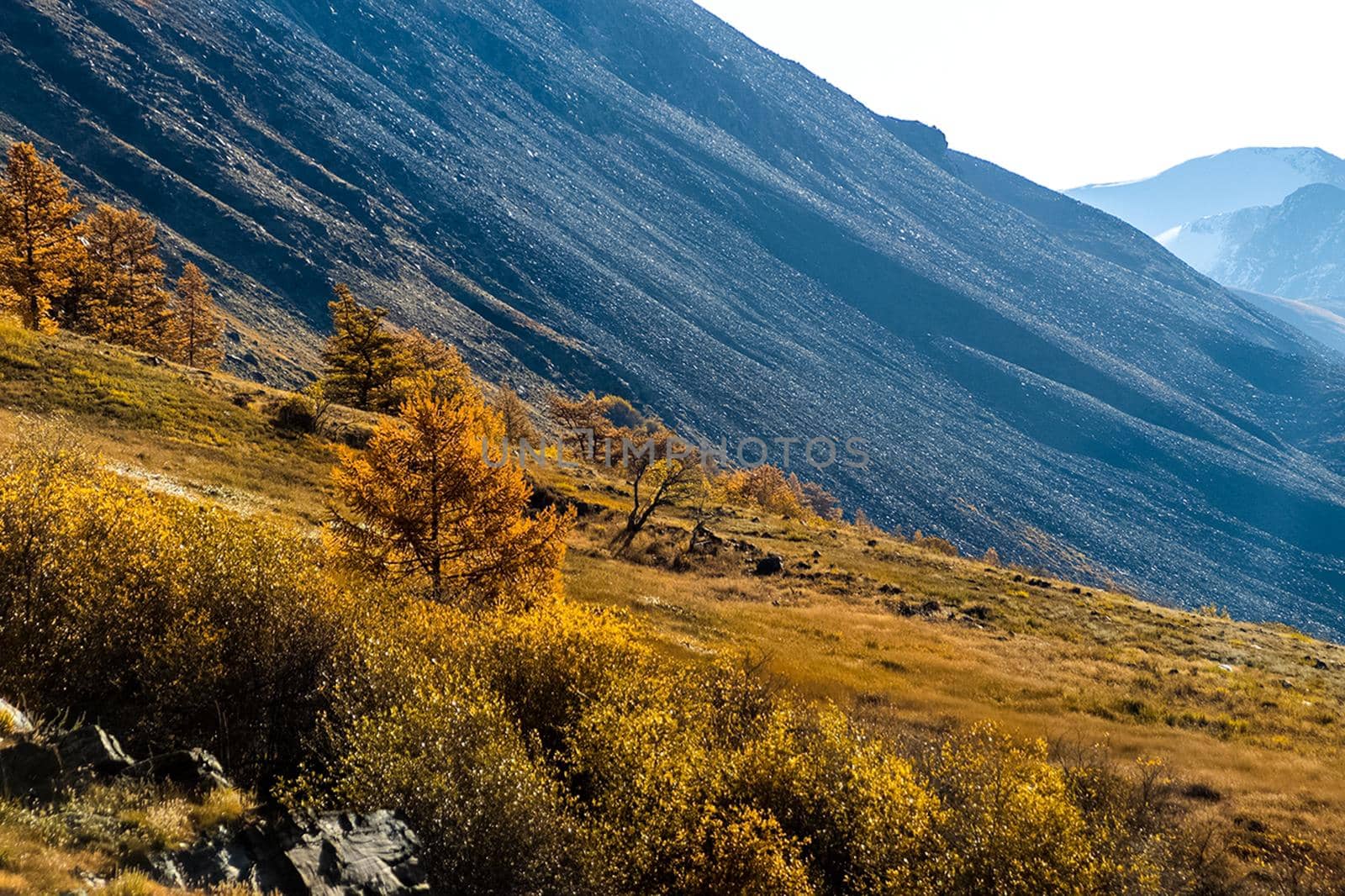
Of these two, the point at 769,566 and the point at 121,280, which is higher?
the point at 769,566

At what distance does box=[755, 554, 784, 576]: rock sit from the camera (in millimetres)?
48969

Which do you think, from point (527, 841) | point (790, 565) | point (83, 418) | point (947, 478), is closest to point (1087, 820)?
point (527, 841)

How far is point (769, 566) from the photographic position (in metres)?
49.4

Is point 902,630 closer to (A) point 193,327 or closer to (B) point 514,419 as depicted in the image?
(B) point 514,419

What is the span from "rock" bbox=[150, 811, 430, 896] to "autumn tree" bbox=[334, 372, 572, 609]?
35.9ft

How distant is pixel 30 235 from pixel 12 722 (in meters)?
53.9

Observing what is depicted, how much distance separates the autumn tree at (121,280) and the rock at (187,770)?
59755 millimetres

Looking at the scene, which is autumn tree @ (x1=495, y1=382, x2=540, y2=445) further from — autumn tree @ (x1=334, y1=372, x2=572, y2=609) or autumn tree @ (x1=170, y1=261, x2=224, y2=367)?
autumn tree @ (x1=334, y1=372, x2=572, y2=609)

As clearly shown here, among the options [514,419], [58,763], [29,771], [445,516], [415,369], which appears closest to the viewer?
[29,771]

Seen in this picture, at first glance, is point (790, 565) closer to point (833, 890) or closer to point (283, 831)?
point (833, 890)

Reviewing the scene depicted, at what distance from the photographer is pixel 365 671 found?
15.4 meters

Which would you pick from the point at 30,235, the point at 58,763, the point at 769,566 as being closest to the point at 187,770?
the point at 58,763

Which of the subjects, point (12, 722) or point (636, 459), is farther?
point (636, 459)

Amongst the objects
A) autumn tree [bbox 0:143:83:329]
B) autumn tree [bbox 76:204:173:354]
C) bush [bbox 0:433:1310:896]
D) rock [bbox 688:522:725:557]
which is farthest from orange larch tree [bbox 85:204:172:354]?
bush [bbox 0:433:1310:896]
